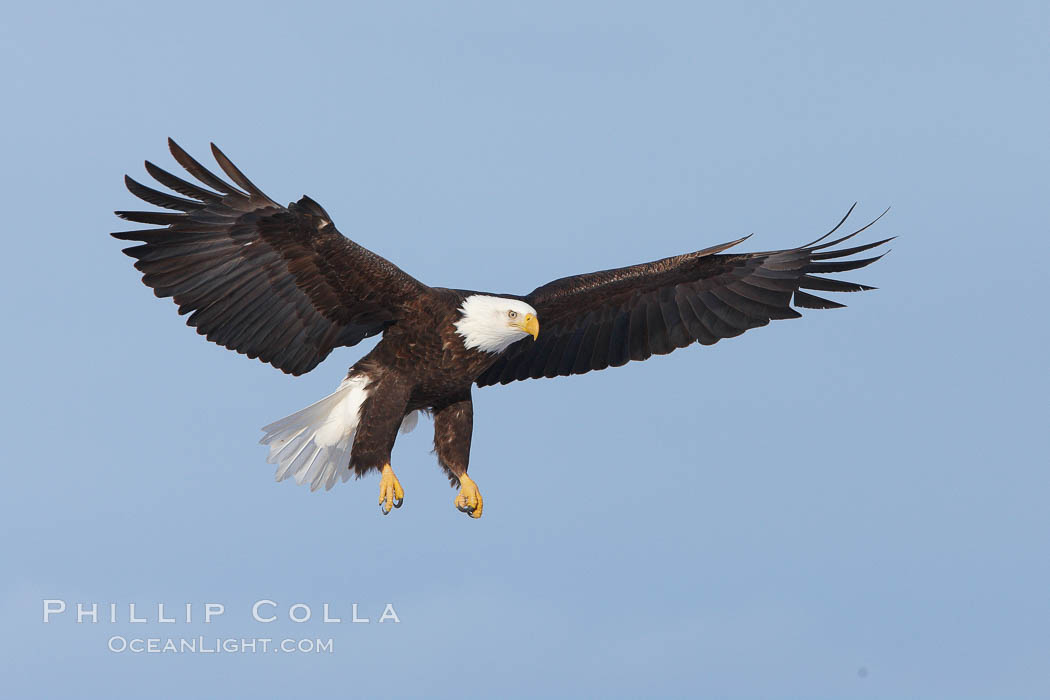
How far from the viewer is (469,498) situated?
32.2ft

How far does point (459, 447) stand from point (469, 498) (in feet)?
1.08

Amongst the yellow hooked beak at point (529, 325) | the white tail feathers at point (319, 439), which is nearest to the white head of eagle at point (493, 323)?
the yellow hooked beak at point (529, 325)

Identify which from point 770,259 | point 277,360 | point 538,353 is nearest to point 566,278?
point 538,353

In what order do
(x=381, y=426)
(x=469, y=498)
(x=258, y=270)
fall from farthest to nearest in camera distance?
(x=469, y=498), (x=381, y=426), (x=258, y=270)

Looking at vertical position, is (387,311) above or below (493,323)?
above

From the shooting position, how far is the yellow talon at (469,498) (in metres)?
9.82

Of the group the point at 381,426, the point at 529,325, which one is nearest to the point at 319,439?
the point at 381,426

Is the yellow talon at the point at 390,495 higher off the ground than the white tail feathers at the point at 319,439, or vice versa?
the white tail feathers at the point at 319,439

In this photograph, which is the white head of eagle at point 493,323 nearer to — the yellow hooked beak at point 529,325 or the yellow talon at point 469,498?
the yellow hooked beak at point 529,325

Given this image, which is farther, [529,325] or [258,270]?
[529,325]

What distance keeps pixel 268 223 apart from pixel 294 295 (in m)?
0.58

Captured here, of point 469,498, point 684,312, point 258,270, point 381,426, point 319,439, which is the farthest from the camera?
point 684,312

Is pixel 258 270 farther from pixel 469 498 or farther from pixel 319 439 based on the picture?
pixel 469 498

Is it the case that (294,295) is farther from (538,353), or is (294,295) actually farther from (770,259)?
(770,259)
